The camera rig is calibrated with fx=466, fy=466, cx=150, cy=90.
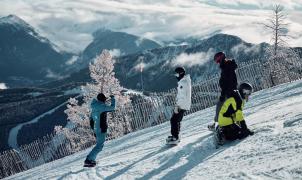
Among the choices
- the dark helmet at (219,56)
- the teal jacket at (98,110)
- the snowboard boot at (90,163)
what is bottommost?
the snowboard boot at (90,163)

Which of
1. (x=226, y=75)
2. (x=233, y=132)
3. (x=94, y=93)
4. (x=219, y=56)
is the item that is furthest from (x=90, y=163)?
(x=94, y=93)

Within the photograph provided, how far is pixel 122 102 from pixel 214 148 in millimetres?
33996

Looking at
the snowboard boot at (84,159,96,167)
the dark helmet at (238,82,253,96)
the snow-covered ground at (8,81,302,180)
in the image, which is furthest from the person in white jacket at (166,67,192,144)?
the snowboard boot at (84,159,96,167)

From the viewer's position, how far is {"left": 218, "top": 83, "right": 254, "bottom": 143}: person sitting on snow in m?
9.81

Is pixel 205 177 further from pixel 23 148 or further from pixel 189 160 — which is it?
pixel 23 148

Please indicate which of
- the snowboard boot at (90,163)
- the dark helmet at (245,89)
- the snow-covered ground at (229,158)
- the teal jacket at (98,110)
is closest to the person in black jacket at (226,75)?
the dark helmet at (245,89)

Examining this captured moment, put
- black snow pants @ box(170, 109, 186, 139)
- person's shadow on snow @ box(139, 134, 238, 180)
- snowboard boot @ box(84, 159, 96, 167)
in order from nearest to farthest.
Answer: person's shadow on snow @ box(139, 134, 238, 180) < black snow pants @ box(170, 109, 186, 139) < snowboard boot @ box(84, 159, 96, 167)

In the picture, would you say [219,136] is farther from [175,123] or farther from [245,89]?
[175,123]

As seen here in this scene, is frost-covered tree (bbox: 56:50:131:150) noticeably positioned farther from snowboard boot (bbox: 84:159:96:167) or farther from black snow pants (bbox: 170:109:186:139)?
black snow pants (bbox: 170:109:186:139)

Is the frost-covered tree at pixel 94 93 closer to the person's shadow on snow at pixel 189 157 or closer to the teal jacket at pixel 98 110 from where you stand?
the teal jacket at pixel 98 110

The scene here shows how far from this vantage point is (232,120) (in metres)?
9.78

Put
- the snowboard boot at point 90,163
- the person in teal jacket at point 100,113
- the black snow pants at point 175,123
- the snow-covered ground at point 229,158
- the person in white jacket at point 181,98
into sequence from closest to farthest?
the snow-covered ground at point 229,158 < the person in white jacket at point 181,98 < the person in teal jacket at point 100,113 < the black snow pants at point 175,123 < the snowboard boot at point 90,163

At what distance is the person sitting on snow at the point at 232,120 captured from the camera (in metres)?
9.81

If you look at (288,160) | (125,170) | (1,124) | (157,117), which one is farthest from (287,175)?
(1,124)
